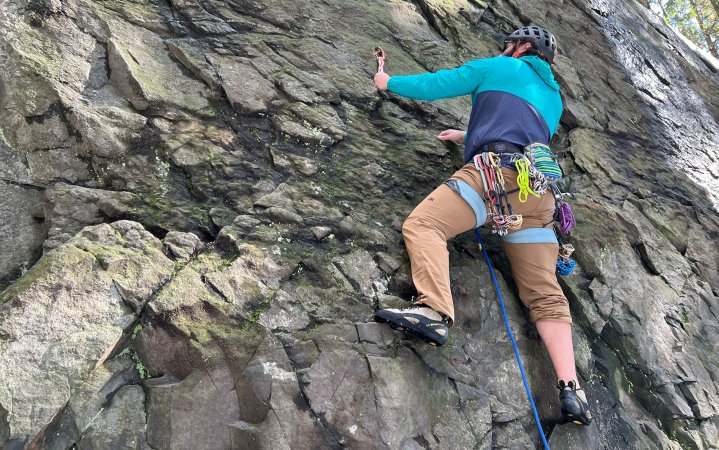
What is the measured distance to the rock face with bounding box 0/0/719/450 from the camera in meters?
4.06

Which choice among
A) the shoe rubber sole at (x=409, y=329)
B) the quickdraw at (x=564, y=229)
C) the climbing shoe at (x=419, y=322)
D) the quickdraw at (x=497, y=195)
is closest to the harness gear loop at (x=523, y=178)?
the quickdraw at (x=497, y=195)

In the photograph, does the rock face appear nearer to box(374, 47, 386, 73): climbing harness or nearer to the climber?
box(374, 47, 386, 73): climbing harness

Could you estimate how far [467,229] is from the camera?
532 centimetres

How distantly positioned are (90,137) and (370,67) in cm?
413

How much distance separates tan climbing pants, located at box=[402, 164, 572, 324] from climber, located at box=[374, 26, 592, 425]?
0.03 ft

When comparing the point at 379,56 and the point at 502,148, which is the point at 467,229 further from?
the point at 379,56

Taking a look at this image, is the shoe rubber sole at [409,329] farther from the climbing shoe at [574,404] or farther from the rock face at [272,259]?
the climbing shoe at [574,404]

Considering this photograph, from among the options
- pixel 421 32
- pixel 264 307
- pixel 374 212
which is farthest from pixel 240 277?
pixel 421 32

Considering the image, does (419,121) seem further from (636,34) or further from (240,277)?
(636,34)

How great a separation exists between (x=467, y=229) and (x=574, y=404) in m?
1.95

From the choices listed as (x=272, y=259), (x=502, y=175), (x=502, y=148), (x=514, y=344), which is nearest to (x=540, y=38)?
(x=502, y=148)

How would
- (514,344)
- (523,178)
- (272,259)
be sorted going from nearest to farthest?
(272,259)
(523,178)
(514,344)

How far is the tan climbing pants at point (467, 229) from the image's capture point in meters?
4.85

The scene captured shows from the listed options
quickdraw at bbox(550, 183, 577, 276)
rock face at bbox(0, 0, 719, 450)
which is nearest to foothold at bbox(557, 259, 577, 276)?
quickdraw at bbox(550, 183, 577, 276)
